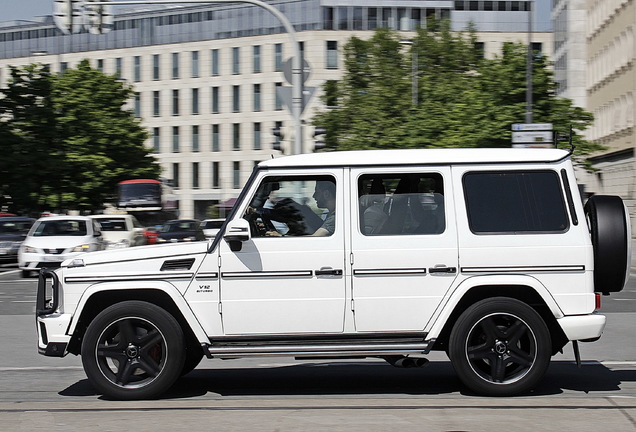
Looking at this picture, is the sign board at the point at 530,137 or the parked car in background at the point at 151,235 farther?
the parked car in background at the point at 151,235

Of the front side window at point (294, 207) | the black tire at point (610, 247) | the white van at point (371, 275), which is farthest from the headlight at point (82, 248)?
the black tire at point (610, 247)

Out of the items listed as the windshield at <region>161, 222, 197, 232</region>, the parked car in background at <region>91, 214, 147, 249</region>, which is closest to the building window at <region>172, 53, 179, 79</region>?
the windshield at <region>161, 222, 197, 232</region>

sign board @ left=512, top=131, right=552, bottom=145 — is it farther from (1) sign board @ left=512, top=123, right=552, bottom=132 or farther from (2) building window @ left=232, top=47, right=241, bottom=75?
(2) building window @ left=232, top=47, right=241, bottom=75

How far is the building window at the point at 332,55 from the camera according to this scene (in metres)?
78.7

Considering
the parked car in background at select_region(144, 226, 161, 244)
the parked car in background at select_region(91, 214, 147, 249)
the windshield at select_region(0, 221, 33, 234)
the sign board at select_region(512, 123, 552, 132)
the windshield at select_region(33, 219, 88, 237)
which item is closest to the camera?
the windshield at select_region(33, 219, 88, 237)

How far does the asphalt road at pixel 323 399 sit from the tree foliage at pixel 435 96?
106ft

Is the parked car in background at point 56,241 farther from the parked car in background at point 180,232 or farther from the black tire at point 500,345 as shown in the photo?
the black tire at point 500,345

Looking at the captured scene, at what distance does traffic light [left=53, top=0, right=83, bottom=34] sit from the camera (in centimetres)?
1959

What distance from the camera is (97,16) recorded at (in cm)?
1980

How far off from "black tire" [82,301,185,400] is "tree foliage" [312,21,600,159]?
3510 cm

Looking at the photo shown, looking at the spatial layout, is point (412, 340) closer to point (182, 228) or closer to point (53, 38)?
point (182, 228)

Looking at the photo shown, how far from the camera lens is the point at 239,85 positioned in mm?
83062

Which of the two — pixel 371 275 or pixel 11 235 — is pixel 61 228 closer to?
pixel 11 235

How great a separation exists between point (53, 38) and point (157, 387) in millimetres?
89937
